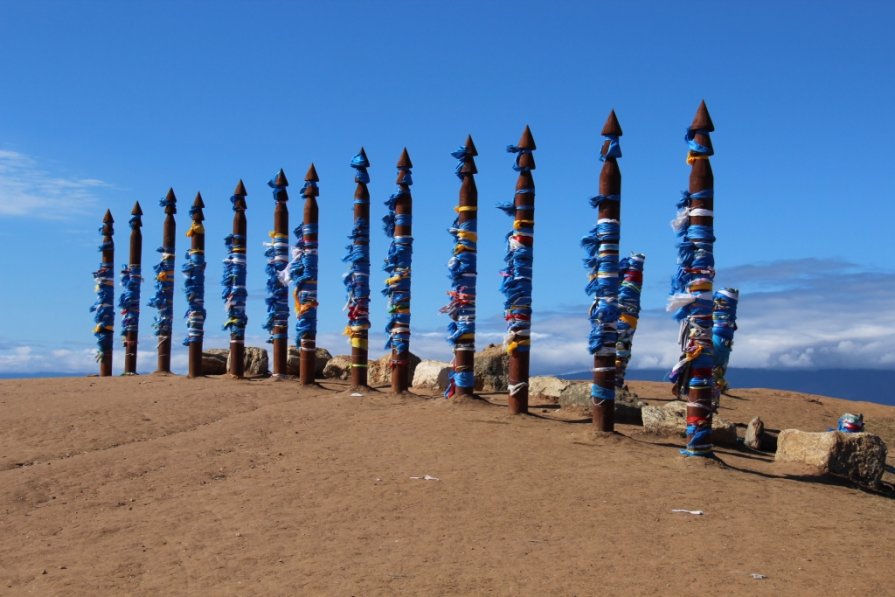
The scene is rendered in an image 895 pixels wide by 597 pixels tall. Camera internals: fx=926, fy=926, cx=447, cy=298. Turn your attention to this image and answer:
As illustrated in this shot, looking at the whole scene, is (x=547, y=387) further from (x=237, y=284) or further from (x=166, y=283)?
(x=166, y=283)

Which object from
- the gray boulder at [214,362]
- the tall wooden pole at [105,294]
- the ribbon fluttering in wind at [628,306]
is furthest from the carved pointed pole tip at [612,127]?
the tall wooden pole at [105,294]

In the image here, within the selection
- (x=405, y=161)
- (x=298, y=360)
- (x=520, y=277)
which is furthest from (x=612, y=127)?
(x=298, y=360)

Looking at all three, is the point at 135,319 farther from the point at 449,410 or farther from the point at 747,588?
the point at 747,588

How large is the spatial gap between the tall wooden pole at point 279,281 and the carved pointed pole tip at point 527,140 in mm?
7636

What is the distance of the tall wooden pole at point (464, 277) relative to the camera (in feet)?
59.3

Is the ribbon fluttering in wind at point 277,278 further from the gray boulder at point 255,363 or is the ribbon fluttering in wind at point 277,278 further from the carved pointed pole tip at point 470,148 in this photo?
the carved pointed pole tip at point 470,148

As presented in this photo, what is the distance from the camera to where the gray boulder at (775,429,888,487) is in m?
15.2

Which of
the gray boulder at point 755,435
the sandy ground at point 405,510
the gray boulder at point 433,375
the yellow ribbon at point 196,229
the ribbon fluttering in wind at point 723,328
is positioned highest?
the yellow ribbon at point 196,229

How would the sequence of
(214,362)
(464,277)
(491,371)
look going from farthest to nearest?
(214,362) < (491,371) < (464,277)

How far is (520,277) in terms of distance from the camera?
17203mm

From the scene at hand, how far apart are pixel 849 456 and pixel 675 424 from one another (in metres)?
3.12

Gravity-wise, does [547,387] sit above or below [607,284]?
below

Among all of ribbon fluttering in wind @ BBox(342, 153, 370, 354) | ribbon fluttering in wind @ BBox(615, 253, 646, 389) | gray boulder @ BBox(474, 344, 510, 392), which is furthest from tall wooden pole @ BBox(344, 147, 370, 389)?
ribbon fluttering in wind @ BBox(615, 253, 646, 389)

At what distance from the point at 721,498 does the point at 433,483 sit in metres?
3.83
